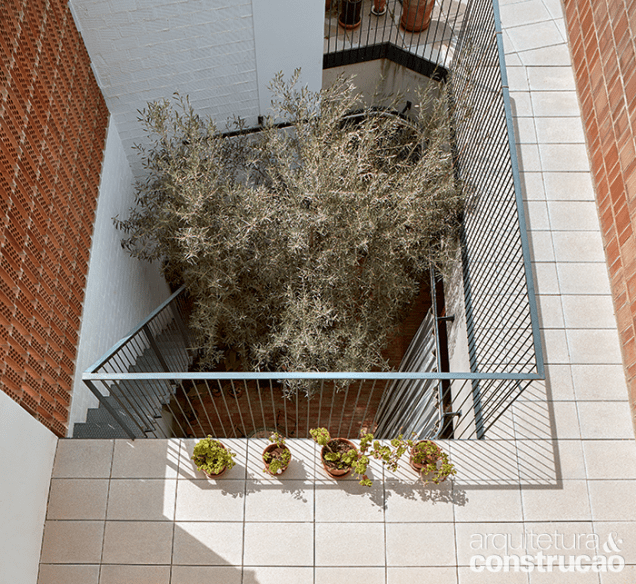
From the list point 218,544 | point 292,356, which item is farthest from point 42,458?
point 292,356

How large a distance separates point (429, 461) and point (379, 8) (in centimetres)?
506

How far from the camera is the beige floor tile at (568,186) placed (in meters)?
4.43

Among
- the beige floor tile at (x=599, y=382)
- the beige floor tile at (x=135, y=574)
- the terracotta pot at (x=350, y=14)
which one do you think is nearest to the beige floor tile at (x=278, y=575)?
the beige floor tile at (x=135, y=574)

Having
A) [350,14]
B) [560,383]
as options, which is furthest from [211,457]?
[350,14]

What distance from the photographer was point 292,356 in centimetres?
439

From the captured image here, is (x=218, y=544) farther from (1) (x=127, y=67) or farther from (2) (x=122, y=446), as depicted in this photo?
(1) (x=127, y=67)

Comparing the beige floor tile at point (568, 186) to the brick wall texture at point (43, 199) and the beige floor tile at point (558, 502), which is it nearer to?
the beige floor tile at point (558, 502)

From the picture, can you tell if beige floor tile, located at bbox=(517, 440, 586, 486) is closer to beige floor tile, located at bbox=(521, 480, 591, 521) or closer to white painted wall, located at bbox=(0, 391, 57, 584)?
beige floor tile, located at bbox=(521, 480, 591, 521)

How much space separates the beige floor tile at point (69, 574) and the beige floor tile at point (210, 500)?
59 cm

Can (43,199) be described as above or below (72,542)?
above

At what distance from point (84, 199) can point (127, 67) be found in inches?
49.1

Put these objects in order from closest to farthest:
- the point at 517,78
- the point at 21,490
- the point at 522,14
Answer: the point at 21,490 → the point at 517,78 → the point at 522,14

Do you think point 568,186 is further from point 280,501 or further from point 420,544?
point 280,501

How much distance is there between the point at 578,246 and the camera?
4.24 metres
